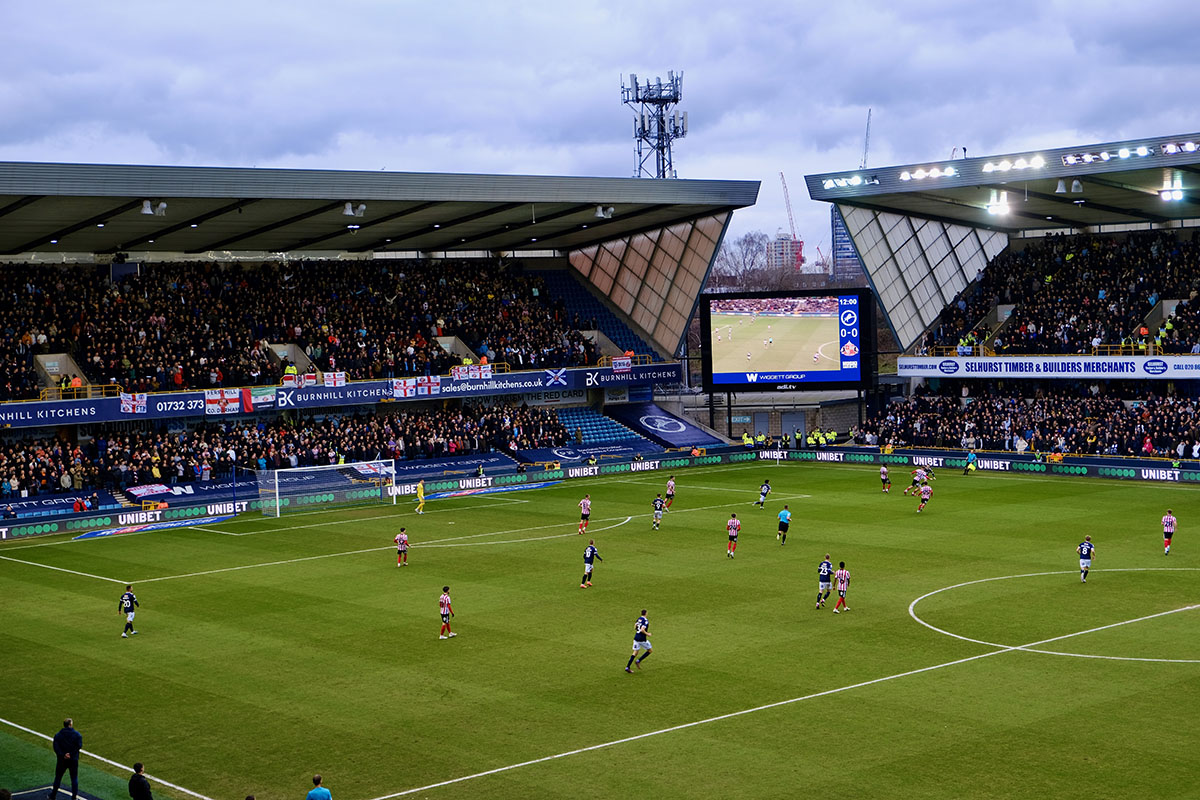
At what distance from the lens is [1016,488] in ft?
188

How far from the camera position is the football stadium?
22938 mm

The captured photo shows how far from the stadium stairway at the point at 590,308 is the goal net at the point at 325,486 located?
1004 inches

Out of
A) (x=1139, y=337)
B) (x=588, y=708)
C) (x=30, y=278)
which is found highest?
(x=30, y=278)

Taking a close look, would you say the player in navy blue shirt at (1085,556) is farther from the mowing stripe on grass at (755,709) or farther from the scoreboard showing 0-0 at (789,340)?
the scoreboard showing 0-0 at (789,340)

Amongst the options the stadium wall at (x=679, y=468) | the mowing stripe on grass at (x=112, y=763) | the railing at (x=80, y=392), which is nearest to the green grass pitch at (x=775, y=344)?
the stadium wall at (x=679, y=468)

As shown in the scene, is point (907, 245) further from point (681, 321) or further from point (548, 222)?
point (548, 222)

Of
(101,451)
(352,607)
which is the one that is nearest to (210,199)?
(101,451)

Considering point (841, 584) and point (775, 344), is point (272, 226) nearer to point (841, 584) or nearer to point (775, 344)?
point (775, 344)

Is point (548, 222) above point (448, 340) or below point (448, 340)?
above

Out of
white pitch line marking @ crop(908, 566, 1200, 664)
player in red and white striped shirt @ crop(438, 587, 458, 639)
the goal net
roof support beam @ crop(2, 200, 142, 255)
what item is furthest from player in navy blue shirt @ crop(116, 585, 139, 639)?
roof support beam @ crop(2, 200, 142, 255)

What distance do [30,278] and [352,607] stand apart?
38.8 m

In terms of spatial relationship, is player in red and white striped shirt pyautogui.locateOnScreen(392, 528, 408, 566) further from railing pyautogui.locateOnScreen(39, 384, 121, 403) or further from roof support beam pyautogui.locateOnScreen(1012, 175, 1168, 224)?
roof support beam pyautogui.locateOnScreen(1012, 175, 1168, 224)

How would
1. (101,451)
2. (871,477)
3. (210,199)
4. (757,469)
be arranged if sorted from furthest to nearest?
(757,469)
(871,477)
(101,451)
(210,199)

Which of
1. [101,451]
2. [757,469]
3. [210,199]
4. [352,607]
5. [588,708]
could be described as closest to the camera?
[588,708]
